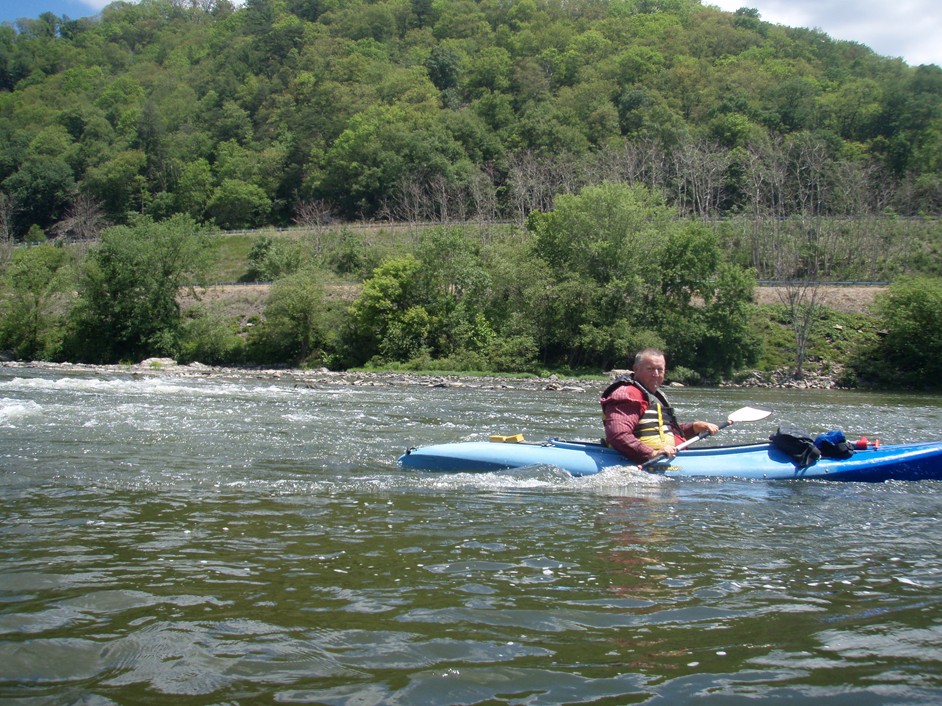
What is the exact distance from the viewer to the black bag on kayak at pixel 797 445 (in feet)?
26.2

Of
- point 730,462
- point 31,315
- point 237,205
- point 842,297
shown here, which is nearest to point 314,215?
point 237,205

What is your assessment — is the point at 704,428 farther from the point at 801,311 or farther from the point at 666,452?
the point at 801,311

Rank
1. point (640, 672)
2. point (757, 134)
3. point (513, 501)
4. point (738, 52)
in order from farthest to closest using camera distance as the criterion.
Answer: point (738, 52), point (757, 134), point (513, 501), point (640, 672)

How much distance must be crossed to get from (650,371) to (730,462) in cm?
136

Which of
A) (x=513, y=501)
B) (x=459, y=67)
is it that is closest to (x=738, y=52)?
(x=459, y=67)

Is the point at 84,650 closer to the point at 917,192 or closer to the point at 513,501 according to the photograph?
the point at 513,501

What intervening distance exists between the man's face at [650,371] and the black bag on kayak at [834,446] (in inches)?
77.3

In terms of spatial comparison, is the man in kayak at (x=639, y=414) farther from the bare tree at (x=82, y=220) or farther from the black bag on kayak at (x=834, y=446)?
the bare tree at (x=82, y=220)

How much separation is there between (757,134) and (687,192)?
9380 mm

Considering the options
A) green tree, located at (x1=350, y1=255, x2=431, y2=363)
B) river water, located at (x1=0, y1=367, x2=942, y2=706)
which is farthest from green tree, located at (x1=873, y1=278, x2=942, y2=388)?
river water, located at (x1=0, y1=367, x2=942, y2=706)

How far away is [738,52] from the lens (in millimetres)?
82875

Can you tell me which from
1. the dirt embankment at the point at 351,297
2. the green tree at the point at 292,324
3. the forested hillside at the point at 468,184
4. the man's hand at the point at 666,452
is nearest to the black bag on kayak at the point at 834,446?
the man's hand at the point at 666,452

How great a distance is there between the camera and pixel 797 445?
809 cm

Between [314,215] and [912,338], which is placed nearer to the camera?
[912,338]
